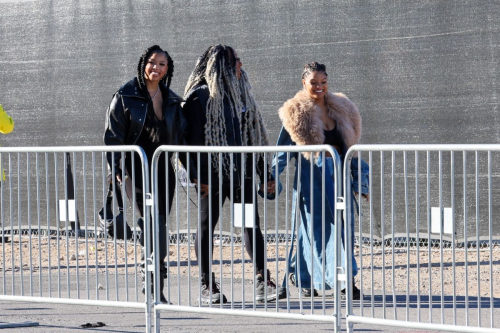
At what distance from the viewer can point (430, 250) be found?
566 cm

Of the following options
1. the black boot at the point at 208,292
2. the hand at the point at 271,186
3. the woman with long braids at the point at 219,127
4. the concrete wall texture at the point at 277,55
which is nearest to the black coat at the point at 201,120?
the woman with long braids at the point at 219,127

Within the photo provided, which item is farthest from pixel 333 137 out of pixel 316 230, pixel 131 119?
pixel 131 119

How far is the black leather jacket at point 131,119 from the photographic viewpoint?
7.09 meters

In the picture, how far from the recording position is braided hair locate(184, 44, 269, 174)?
279 inches

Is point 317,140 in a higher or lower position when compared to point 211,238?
higher

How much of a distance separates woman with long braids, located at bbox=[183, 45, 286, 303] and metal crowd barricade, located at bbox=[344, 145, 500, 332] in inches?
31.6

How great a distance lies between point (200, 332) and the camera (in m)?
6.12

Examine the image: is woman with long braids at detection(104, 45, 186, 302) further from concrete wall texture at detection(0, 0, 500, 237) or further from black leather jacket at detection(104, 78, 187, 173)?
concrete wall texture at detection(0, 0, 500, 237)

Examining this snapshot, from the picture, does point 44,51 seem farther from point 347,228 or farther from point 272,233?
point 347,228

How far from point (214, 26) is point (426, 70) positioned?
2.28 meters

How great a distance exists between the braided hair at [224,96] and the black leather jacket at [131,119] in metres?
0.22

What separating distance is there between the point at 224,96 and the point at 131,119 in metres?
0.66

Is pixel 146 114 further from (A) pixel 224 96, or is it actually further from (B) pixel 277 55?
(B) pixel 277 55

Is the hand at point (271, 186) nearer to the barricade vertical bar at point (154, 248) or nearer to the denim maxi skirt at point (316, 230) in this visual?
the denim maxi skirt at point (316, 230)
